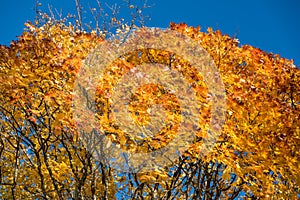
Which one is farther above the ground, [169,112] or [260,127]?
[169,112]

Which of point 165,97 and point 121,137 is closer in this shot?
point 121,137

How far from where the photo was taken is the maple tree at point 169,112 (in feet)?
23.7

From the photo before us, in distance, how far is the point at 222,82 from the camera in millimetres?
8680

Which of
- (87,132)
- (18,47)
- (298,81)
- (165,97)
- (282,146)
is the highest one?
(18,47)

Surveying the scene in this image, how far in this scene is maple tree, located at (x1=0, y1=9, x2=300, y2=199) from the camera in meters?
7.24

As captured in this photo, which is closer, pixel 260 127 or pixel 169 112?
pixel 260 127

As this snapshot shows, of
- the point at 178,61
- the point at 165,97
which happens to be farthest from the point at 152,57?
the point at 165,97

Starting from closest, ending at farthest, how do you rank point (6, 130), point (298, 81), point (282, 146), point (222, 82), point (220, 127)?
point (282, 146) < point (220, 127) < point (222, 82) < point (298, 81) < point (6, 130)

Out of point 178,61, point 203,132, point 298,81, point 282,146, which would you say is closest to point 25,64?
point 178,61

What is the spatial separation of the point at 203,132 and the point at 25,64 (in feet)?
15.3

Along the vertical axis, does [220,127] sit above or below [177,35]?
below

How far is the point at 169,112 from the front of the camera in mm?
7949

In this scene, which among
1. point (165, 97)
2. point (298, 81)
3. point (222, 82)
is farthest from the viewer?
point (298, 81)

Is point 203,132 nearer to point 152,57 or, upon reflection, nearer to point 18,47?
point 152,57
